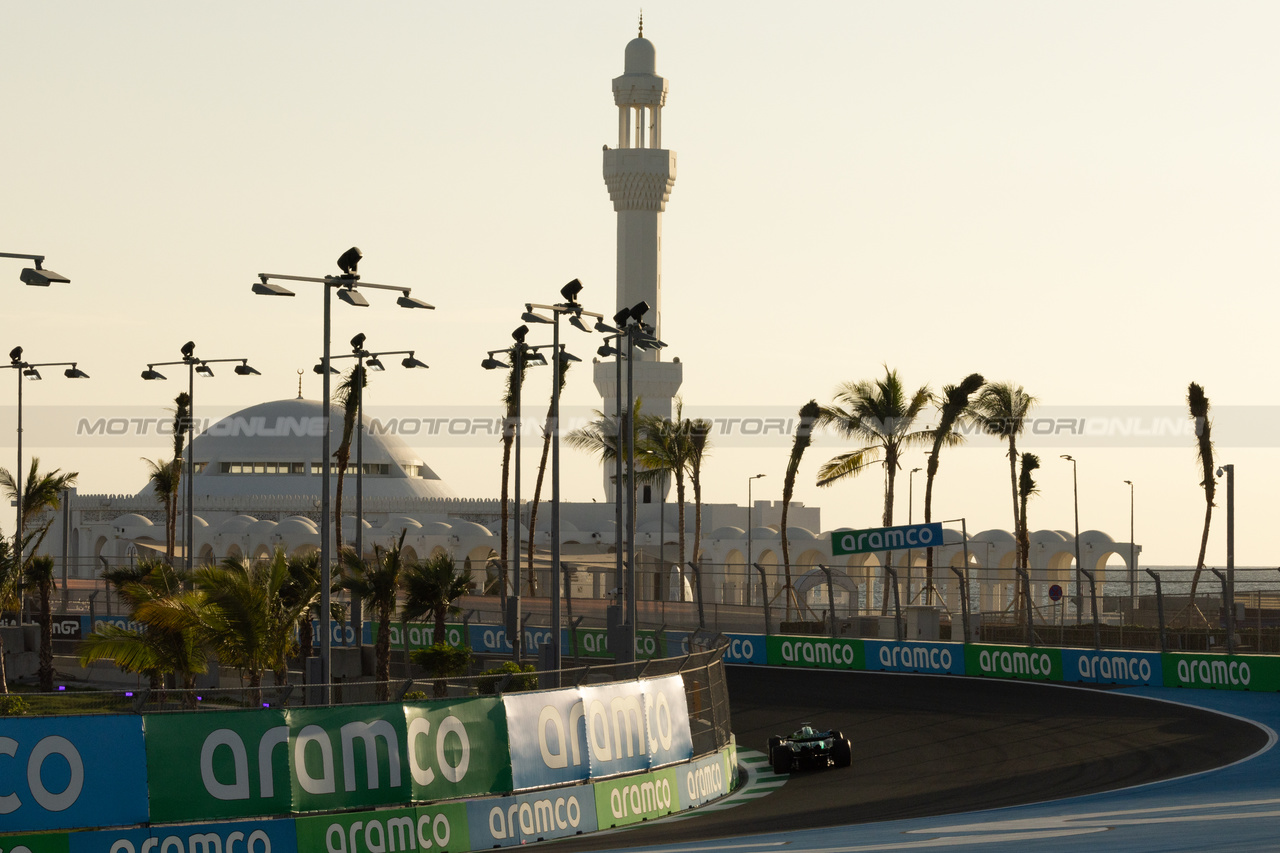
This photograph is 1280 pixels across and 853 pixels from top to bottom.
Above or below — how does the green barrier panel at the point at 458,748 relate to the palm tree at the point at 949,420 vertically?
below

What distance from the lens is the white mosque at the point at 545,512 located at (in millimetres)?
80188

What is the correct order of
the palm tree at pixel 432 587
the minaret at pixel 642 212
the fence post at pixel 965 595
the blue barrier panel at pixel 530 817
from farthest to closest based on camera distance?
the minaret at pixel 642 212, the fence post at pixel 965 595, the palm tree at pixel 432 587, the blue barrier panel at pixel 530 817

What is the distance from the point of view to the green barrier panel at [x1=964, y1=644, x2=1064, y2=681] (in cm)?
3725

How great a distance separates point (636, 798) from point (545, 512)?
7706cm

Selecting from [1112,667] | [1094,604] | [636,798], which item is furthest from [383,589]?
[1112,667]

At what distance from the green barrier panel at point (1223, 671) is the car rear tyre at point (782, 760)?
13.0 metres

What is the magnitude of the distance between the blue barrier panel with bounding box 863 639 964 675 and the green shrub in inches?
346

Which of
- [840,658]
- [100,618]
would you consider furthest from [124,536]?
[840,658]

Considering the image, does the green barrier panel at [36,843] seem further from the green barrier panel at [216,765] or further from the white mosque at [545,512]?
the white mosque at [545,512]

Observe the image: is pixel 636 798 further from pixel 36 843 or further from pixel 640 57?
pixel 640 57

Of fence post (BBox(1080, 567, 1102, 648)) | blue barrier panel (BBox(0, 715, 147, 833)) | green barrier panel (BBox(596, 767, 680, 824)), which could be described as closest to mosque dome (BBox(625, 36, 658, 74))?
fence post (BBox(1080, 567, 1102, 648))

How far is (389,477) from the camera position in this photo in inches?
4309

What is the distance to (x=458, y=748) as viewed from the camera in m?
18.3

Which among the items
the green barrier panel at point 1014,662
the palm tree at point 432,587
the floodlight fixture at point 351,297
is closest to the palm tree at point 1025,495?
the green barrier panel at point 1014,662
